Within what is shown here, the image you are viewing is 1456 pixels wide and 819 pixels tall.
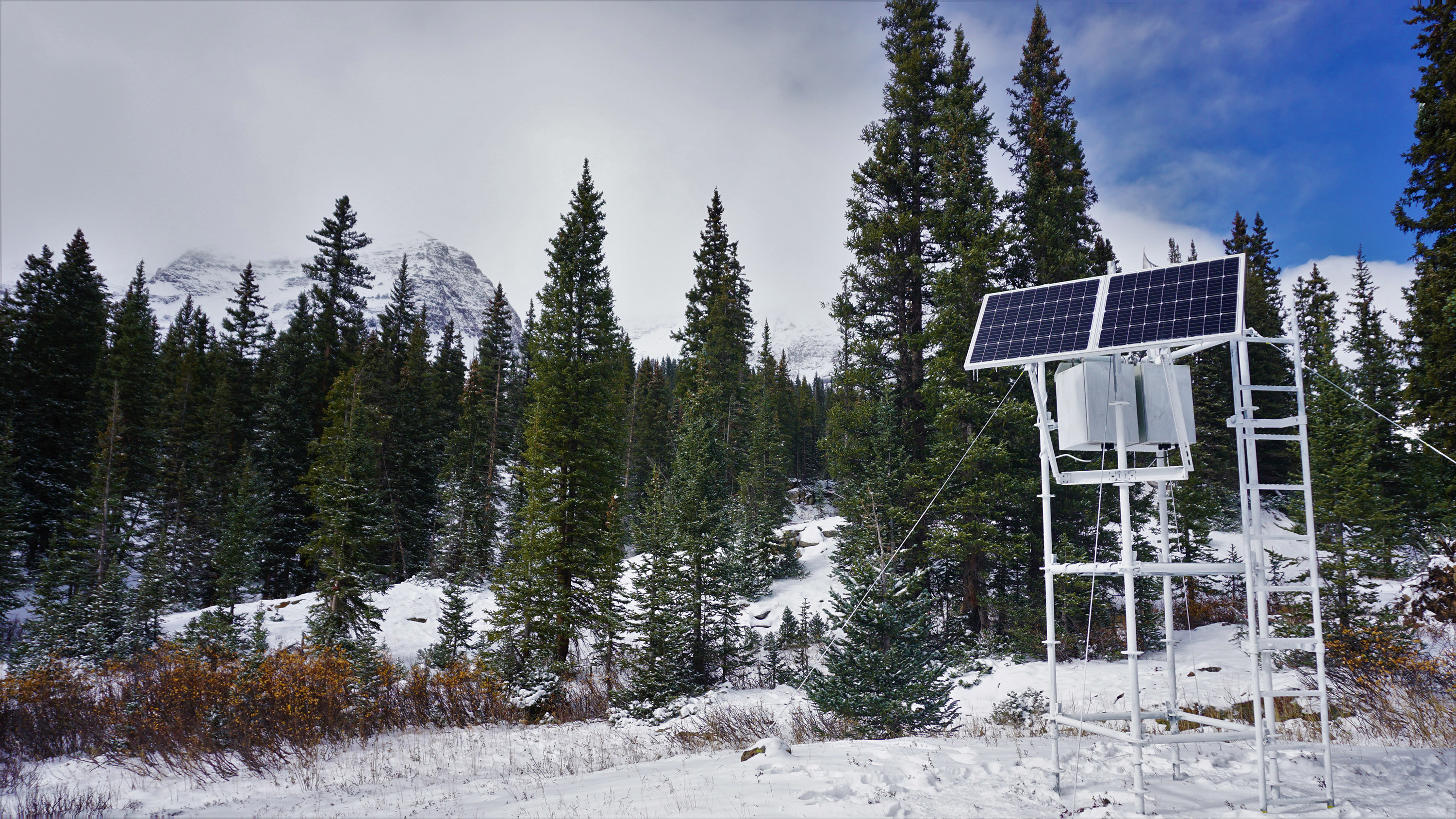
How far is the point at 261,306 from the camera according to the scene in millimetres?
51781

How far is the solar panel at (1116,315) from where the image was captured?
6695 mm

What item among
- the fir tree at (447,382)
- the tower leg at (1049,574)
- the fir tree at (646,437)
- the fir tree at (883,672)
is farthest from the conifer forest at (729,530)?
the fir tree at (646,437)

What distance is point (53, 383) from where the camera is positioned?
36812 mm

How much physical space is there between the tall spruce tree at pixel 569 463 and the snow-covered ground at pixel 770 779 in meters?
6.66

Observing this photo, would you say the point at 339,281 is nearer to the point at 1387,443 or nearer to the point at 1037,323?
the point at 1037,323

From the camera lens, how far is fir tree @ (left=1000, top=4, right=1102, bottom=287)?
69.6ft

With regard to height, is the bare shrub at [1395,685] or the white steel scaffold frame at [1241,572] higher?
the white steel scaffold frame at [1241,572]

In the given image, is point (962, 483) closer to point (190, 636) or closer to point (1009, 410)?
point (1009, 410)

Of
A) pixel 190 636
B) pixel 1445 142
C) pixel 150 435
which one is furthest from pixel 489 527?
Answer: pixel 1445 142

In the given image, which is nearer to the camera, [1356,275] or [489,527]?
[489,527]

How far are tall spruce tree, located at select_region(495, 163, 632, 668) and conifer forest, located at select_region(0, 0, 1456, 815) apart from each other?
0.11 meters

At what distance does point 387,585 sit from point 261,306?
110 ft

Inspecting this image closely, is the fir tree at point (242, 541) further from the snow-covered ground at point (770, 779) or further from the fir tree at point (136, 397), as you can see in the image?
the snow-covered ground at point (770, 779)

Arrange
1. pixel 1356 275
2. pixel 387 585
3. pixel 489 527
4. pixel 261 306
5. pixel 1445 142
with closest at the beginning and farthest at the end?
pixel 1445 142 → pixel 387 585 → pixel 489 527 → pixel 1356 275 → pixel 261 306
